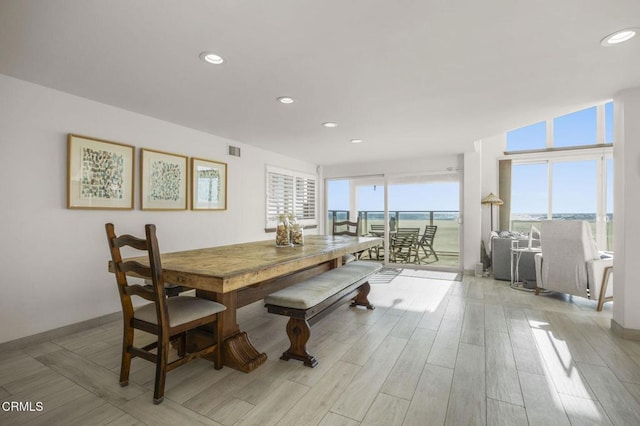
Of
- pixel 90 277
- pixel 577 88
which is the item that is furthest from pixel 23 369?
pixel 577 88

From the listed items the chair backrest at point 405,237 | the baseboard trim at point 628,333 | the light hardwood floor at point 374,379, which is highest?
the chair backrest at point 405,237

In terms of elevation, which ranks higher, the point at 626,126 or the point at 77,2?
the point at 77,2

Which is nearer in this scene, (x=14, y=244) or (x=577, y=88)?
(x=14, y=244)

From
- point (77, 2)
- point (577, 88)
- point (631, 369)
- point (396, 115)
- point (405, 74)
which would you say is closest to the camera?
point (77, 2)

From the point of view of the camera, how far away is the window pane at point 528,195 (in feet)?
20.0

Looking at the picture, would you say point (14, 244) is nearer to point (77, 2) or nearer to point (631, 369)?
point (77, 2)

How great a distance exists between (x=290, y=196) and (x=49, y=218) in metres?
3.71

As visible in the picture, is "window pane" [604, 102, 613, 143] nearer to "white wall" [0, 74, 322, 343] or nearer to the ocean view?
the ocean view

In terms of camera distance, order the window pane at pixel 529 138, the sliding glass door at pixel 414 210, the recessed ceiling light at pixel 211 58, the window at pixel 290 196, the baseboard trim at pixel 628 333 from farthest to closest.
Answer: the window pane at pixel 529 138
the sliding glass door at pixel 414 210
the window at pixel 290 196
the baseboard trim at pixel 628 333
the recessed ceiling light at pixel 211 58

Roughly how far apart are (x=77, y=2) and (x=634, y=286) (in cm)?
451

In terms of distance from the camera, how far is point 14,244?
7.78 ft

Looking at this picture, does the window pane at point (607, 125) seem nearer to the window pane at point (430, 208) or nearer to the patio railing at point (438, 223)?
the window pane at point (430, 208)

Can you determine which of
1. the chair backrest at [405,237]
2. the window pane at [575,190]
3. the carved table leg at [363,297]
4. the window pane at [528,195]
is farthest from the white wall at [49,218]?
the window pane at [575,190]

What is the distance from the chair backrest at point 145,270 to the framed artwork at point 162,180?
5.09 feet
